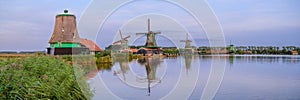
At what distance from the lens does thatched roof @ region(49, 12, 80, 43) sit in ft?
78.1

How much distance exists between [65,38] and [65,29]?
0.88 metres

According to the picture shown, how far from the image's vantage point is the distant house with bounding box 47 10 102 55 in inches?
904

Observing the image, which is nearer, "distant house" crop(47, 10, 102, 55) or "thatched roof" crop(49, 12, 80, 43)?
"distant house" crop(47, 10, 102, 55)

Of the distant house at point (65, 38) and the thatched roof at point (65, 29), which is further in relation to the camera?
the thatched roof at point (65, 29)

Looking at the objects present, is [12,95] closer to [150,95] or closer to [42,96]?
[42,96]

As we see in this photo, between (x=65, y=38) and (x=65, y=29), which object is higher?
(x=65, y=29)

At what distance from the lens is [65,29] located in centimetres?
2428

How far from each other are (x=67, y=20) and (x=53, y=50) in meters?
2.76

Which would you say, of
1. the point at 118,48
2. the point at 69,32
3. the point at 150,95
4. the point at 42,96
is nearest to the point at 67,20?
the point at 69,32

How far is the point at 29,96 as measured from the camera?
347cm

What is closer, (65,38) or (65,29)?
(65,38)

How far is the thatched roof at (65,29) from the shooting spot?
23797mm

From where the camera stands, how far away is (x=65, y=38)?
937 inches

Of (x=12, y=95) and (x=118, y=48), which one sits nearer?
(x=12, y=95)
